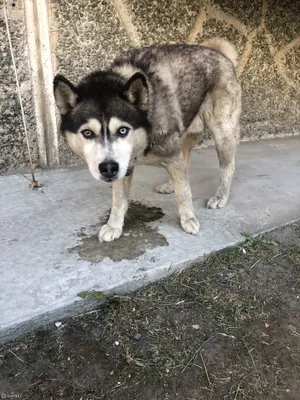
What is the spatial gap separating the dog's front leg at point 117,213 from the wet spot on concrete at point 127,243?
5 centimetres

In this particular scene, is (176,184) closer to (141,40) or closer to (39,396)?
(39,396)

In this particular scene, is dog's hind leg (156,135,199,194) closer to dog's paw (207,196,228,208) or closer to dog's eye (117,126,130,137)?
dog's paw (207,196,228,208)

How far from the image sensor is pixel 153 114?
2.55m

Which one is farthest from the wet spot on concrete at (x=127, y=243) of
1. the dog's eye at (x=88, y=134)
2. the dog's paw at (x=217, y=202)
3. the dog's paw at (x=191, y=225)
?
the dog's eye at (x=88, y=134)

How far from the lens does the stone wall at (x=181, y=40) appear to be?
12.1 feet

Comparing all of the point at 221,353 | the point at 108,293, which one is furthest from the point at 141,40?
the point at 221,353

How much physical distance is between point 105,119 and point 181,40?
9.01ft

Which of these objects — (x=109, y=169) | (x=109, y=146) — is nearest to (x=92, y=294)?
(x=109, y=169)

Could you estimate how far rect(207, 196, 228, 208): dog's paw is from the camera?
3240 millimetres

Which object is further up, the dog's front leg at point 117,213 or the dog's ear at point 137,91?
the dog's ear at point 137,91

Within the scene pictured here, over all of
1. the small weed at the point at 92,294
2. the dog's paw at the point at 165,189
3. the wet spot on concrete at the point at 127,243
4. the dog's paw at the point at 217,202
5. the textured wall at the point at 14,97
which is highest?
the textured wall at the point at 14,97

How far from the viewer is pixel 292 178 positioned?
3.94 metres

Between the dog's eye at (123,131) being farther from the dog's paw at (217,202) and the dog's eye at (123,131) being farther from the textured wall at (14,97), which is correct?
the textured wall at (14,97)

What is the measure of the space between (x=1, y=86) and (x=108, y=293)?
2.39 m
